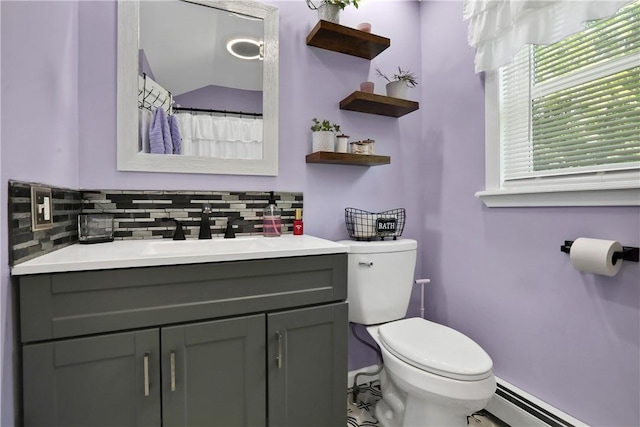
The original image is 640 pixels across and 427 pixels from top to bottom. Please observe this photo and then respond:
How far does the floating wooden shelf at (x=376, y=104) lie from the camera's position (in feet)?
5.42

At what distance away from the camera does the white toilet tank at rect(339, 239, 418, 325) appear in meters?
1.47

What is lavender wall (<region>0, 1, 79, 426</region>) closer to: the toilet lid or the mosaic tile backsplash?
the mosaic tile backsplash

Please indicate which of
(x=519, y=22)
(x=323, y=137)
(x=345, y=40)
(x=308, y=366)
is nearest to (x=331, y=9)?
(x=345, y=40)

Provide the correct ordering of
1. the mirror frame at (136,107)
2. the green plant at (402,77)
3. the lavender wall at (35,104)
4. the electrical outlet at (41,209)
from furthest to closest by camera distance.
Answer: the green plant at (402,77), the mirror frame at (136,107), the electrical outlet at (41,209), the lavender wall at (35,104)

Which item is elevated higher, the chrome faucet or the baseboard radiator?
the chrome faucet

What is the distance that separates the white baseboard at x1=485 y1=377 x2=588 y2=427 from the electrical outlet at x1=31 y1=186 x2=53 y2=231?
6.54 feet

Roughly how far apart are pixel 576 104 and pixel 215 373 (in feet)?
5.65

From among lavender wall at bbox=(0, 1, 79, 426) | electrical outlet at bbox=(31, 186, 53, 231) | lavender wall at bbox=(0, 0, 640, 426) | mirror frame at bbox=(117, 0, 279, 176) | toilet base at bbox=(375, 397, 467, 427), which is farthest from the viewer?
mirror frame at bbox=(117, 0, 279, 176)

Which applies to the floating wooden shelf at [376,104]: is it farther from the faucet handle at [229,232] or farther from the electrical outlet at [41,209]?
the electrical outlet at [41,209]

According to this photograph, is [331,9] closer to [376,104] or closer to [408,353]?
[376,104]

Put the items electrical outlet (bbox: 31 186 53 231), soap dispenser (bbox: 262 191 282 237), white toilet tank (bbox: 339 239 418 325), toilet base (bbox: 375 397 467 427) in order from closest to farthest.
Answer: electrical outlet (bbox: 31 186 53 231) < toilet base (bbox: 375 397 467 427) < white toilet tank (bbox: 339 239 418 325) < soap dispenser (bbox: 262 191 282 237)

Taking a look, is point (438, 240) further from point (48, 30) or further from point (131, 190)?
point (48, 30)

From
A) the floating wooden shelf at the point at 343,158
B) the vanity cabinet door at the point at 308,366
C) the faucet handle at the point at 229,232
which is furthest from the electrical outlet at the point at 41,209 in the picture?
the floating wooden shelf at the point at 343,158

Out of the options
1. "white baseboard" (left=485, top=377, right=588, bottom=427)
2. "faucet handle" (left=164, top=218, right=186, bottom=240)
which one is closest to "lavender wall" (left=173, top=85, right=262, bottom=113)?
"faucet handle" (left=164, top=218, right=186, bottom=240)
